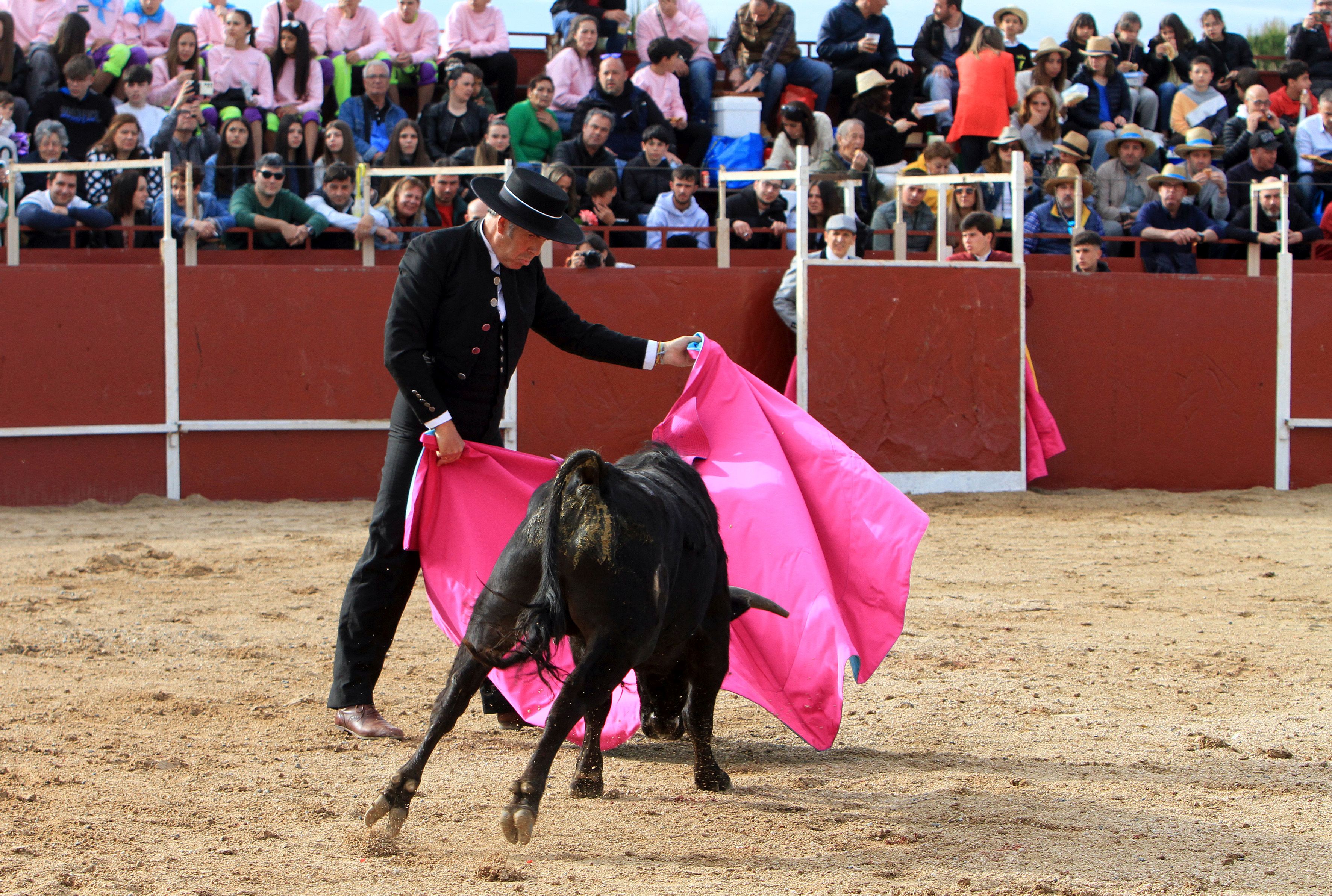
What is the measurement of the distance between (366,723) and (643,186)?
6.54 m

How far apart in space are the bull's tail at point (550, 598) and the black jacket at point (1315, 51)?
42.7ft

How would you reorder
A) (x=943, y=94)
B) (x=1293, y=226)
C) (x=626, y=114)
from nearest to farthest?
(x=626, y=114), (x=1293, y=226), (x=943, y=94)

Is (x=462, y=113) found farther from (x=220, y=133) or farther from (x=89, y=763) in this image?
(x=89, y=763)

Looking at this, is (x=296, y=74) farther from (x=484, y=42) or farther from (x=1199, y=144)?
(x=1199, y=144)

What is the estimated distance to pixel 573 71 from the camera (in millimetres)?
10656

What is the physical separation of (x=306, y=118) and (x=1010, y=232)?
5.08 meters

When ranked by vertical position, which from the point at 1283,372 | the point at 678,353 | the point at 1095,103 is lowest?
the point at 1283,372

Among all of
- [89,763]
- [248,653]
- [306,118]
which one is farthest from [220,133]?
[89,763]

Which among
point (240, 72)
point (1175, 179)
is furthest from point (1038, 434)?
point (240, 72)

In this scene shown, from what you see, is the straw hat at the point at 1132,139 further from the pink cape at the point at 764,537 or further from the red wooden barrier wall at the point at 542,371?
the pink cape at the point at 764,537

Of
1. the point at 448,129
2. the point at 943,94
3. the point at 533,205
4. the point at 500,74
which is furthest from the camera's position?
the point at 943,94

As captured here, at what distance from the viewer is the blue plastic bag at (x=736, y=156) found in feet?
34.6

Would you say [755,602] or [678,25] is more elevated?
[678,25]

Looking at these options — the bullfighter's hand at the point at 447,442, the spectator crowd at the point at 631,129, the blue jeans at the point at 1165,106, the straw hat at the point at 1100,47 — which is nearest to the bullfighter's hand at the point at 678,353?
the bullfighter's hand at the point at 447,442
